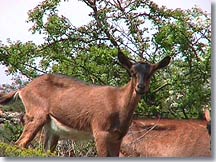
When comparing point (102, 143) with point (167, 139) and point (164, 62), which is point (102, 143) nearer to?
point (167, 139)

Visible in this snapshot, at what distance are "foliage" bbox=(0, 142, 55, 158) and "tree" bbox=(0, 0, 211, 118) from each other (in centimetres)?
39

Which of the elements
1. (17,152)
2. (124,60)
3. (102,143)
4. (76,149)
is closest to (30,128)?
(17,152)

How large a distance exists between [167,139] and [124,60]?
460 millimetres

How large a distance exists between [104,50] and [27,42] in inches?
16.0

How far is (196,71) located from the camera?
125 inches

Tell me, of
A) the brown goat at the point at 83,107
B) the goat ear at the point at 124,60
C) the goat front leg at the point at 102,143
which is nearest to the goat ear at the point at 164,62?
the brown goat at the point at 83,107

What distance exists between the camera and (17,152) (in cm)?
310

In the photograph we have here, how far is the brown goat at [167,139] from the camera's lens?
311cm

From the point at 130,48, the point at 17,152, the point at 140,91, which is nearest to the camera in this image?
the point at 140,91

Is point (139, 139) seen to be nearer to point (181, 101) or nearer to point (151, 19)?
point (181, 101)

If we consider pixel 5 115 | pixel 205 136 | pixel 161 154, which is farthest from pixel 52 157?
pixel 205 136

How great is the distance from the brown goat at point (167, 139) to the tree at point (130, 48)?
0.05m

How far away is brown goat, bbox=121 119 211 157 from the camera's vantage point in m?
3.11

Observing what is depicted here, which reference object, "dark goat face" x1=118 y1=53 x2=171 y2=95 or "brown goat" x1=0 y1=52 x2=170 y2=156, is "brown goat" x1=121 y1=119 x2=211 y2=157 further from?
"dark goat face" x1=118 y1=53 x2=171 y2=95
